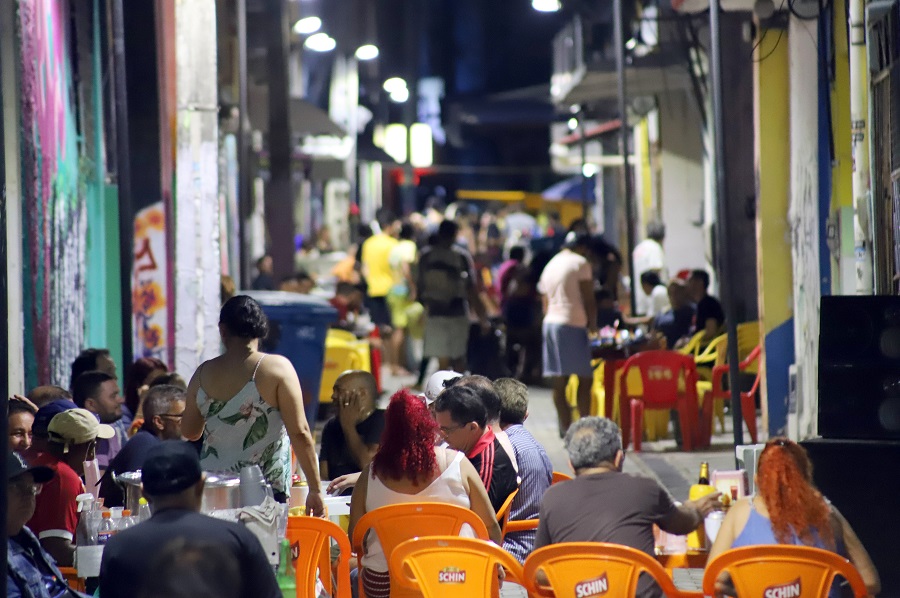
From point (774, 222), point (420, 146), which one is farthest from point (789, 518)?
point (420, 146)

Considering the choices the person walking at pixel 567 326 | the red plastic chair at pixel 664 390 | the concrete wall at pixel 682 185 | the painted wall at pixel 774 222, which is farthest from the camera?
the concrete wall at pixel 682 185

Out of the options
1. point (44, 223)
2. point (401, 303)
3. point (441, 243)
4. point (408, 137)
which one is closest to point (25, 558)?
point (44, 223)

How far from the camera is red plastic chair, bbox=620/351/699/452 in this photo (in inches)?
552

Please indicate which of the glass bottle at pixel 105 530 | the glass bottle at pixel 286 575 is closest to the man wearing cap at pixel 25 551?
the glass bottle at pixel 105 530

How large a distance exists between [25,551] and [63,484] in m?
1.00

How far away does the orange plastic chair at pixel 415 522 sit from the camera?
262 inches

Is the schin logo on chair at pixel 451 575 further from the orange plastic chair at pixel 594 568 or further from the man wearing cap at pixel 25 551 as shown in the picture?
the man wearing cap at pixel 25 551

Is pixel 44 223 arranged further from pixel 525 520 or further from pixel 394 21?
pixel 394 21

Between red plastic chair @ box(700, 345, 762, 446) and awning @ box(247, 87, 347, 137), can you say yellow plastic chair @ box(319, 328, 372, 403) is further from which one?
awning @ box(247, 87, 347, 137)

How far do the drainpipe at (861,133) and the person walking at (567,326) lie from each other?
181 inches

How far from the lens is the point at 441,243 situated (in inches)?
677

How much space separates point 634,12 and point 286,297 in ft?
45.3

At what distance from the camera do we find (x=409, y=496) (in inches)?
269

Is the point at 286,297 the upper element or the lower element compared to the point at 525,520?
upper
